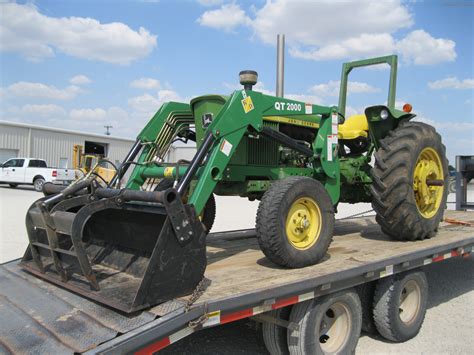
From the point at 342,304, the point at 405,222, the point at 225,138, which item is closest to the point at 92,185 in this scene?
the point at 225,138

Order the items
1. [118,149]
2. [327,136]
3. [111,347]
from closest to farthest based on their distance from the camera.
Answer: [111,347] < [327,136] < [118,149]

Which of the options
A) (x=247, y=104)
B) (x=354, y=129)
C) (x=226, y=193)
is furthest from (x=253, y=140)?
(x=354, y=129)

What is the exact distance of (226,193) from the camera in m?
4.63

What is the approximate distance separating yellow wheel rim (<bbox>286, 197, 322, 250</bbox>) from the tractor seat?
2.14m

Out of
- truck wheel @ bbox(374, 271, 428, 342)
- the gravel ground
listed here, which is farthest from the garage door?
truck wheel @ bbox(374, 271, 428, 342)

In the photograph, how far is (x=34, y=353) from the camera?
2299 millimetres

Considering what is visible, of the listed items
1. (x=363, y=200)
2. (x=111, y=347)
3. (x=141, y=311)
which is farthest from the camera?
(x=363, y=200)

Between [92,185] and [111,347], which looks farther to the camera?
[92,185]

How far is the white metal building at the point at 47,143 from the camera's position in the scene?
1017 inches

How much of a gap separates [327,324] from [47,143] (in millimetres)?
26902

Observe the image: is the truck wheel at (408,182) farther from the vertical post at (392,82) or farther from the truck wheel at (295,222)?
the truck wheel at (295,222)

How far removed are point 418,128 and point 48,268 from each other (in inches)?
160

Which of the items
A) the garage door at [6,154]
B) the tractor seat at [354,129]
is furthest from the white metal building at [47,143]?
the tractor seat at [354,129]

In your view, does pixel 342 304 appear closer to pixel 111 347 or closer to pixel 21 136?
pixel 111 347
